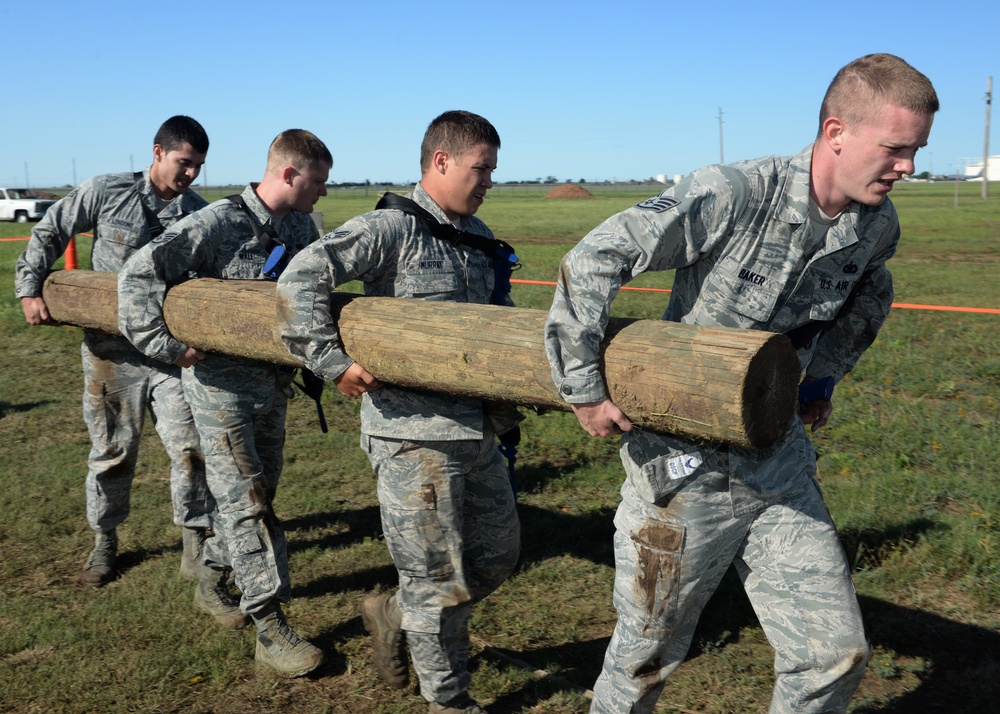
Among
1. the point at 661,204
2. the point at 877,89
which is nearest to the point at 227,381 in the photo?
the point at 661,204

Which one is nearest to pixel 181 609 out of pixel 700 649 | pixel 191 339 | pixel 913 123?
pixel 191 339

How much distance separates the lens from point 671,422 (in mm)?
2723

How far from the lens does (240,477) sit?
174 inches

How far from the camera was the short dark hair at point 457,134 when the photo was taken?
141 inches

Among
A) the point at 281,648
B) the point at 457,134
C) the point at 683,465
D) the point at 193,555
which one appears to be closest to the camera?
the point at 683,465

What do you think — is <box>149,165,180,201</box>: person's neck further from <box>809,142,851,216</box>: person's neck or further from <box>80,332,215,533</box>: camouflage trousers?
<box>809,142,851,216</box>: person's neck

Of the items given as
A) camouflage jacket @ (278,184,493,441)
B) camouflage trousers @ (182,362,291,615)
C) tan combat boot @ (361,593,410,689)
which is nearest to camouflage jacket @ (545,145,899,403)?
camouflage jacket @ (278,184,493,441)

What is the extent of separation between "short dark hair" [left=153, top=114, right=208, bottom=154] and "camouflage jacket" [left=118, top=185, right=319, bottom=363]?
869mm

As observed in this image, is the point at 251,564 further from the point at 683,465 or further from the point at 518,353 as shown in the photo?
the point at 683,465

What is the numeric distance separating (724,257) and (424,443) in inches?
52.7

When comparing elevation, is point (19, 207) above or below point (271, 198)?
above

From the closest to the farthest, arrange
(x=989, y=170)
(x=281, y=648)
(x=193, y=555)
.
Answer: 1. (x=281, y=648)
2. (x=193, y=555)
3. (x=989, y=170)

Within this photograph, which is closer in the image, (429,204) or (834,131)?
(834,131)

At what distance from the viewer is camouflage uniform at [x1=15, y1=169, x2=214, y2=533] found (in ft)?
17.7
